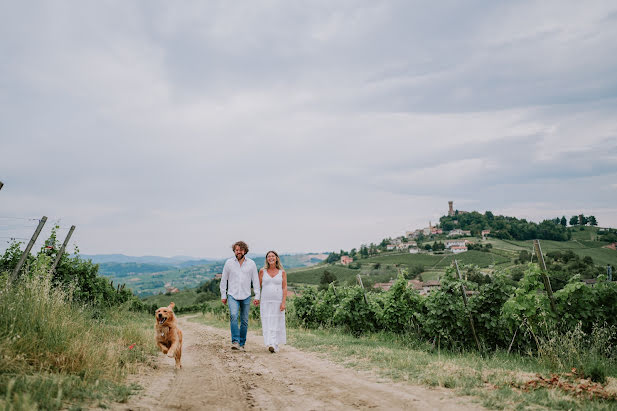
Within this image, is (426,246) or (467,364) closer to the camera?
(467,364)

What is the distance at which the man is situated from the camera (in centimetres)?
793

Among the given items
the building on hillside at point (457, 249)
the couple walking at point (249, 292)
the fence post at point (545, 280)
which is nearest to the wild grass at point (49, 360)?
the couple walking at point (249, 292)

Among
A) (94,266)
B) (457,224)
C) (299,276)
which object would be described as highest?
(457,224)

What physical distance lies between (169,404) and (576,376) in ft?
18.1

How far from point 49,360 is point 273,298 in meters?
4.47

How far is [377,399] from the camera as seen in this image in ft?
14.1

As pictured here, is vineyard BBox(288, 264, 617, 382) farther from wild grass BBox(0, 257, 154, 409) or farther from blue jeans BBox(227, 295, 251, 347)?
wild grass BBox(0, 257, 154, 409)

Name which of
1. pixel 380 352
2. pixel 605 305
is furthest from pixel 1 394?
pixel 605 305

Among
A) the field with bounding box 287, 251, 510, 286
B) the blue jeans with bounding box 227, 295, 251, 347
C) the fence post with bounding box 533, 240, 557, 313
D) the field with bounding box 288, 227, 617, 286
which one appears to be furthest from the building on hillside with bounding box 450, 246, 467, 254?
the blue jeans with bounding box 227, 295, 251, 347

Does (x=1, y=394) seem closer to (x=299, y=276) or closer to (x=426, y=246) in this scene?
(x=299, y=276)

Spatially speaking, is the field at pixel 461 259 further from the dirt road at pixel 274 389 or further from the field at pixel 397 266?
the dirt road at pixel 274 389

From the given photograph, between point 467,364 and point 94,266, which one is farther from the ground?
point 94,266

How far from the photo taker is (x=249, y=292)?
8086 mm

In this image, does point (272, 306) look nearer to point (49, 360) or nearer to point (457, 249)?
point (49, 360)
